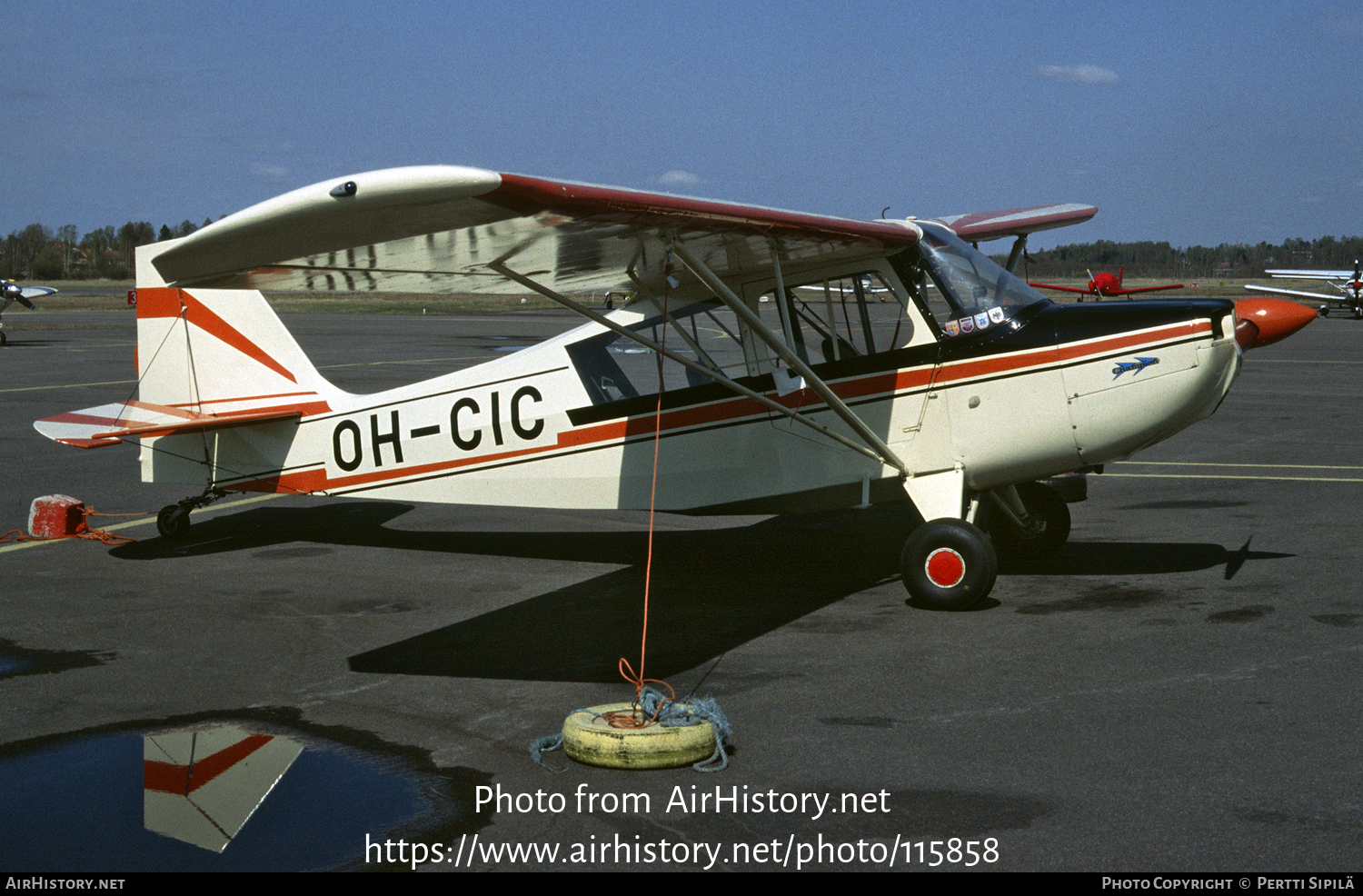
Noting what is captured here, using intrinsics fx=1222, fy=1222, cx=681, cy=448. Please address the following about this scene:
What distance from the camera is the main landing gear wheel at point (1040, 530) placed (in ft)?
29.9

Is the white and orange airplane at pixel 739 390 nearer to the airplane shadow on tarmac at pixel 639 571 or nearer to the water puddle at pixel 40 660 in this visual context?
the airplane shadow on tarmac at pixel 639 571

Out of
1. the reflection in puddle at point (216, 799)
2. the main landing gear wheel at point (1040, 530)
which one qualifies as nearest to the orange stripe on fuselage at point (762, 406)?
the main landing gear wheel at point (1040, 530)

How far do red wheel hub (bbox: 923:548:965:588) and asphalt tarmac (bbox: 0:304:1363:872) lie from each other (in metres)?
0.26

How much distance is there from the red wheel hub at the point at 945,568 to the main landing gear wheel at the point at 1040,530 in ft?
5.34

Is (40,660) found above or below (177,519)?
below

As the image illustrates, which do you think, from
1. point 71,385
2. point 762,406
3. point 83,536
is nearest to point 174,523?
point 83,536

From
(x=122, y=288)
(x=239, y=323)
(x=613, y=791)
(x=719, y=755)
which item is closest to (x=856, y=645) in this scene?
(x=719, y=755)

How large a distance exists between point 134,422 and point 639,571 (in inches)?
162

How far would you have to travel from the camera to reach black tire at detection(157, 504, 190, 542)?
33.2 feet

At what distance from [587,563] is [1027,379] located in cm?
357

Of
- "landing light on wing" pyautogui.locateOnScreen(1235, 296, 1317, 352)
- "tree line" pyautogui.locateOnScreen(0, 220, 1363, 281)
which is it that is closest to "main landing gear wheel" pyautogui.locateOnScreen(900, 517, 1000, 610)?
"landing light on wing" pyautogui.locateOnScreen(1235, 296, 1317, 352)

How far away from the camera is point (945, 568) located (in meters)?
7.67

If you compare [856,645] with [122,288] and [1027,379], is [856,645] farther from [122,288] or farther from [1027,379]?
[122,288]

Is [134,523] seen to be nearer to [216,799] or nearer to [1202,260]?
[216,799]
